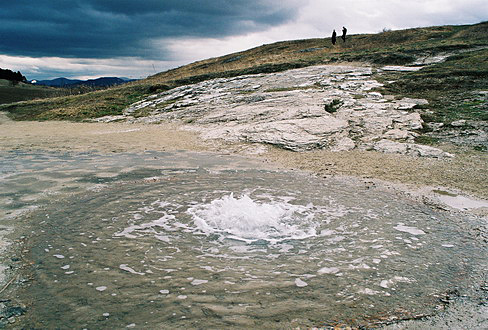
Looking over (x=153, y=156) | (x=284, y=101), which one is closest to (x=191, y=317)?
(x=153, y=156)

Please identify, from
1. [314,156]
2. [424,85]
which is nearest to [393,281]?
[314,156]

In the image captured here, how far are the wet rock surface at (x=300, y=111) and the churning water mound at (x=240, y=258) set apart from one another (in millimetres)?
3919

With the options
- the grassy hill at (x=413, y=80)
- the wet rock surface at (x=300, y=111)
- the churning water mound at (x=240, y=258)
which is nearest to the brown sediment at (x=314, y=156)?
the wet rock surface at (x=300, y=111)

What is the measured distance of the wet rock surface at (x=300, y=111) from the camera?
965cm

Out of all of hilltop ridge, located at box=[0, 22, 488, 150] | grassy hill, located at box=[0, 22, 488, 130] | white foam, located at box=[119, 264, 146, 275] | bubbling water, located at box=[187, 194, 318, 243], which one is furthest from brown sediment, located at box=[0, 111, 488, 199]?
white foam, located at box=[119, 264, 146, 275]

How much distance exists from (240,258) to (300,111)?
28.7ft

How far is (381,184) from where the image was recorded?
6438mm

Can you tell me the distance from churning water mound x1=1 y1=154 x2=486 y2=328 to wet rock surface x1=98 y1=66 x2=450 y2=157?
3.92m

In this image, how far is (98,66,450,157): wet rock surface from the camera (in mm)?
9648

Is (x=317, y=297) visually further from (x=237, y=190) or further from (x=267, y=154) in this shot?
(x=267, y=154)

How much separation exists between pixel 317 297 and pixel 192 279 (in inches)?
47.9

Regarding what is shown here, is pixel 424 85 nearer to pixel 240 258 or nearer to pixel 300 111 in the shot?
pixel 300 111

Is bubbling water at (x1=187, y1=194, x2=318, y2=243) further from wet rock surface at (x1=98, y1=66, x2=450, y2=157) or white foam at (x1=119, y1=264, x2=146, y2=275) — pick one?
wet rock surface at (x1=98, y1=66, x2=450, y2=157)

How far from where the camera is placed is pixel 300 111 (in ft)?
38.1
